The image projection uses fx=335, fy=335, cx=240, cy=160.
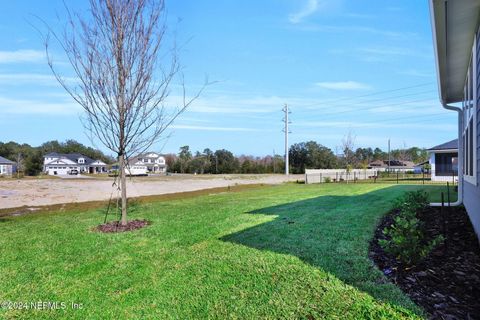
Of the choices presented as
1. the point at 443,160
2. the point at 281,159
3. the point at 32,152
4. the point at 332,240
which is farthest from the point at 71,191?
the point at 32,152

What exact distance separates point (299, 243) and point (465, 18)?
3886 mm

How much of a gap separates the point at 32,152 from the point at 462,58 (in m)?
72.7

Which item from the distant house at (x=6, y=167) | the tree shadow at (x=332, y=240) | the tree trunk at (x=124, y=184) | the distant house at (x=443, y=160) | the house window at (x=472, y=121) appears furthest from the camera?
the distant house at (x=6, y=167)

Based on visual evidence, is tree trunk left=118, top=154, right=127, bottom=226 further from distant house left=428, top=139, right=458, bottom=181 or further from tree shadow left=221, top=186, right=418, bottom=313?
distant house left=428, top=139, right=458, bottom=181

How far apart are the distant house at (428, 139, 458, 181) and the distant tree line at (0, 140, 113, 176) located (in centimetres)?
3265

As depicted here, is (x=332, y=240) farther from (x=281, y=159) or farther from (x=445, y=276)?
(x=281, y=159)

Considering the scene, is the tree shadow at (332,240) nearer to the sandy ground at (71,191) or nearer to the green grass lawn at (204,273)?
the green grass lawn at (204,273)

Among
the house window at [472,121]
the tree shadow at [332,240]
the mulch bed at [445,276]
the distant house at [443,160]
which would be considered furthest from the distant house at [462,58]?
the distant house at [443,160]

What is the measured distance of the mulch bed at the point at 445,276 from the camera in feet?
8.90

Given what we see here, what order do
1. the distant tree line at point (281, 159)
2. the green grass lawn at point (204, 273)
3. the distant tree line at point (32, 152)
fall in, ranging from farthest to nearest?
the distant tree line at point (32, 152) < the distant tree line at point (281, 159) < the green grass lawn at point (204, 273)

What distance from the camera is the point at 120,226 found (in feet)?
21.5

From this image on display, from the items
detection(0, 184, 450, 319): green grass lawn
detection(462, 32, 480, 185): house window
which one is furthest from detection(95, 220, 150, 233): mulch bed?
detection(462, 32, 480, 185): house window

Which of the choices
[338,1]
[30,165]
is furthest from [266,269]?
[30,165]

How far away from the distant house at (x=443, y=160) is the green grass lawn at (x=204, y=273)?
2166cm
